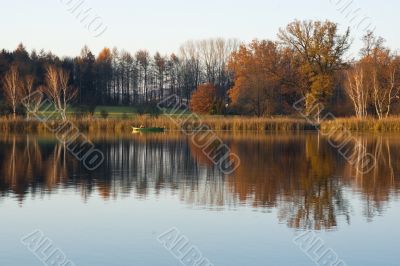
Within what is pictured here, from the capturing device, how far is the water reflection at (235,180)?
50.1ft

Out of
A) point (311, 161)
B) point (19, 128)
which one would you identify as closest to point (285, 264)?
point (311, 161)

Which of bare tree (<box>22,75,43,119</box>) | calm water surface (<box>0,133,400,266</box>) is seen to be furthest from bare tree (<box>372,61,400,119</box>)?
calm water surface (<box>0,133,400,266</box>)

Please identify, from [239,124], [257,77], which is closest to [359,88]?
[257,77]

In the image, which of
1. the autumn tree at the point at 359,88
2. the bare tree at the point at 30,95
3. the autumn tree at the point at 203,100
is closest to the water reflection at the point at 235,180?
the autumn tree at the point at 359,88

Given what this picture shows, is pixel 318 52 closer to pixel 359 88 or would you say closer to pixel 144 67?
pixel 359 88

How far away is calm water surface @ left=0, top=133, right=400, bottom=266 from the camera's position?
35.6 feet

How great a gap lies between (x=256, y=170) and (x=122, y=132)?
Answer: 29710 mm

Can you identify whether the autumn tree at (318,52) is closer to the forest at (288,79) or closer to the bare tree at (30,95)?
the forest at (288,79)

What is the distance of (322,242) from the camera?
11.5 metres

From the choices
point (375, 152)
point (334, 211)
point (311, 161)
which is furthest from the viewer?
point (375, 152)

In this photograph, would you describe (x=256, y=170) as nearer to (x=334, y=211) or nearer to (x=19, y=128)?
(x=334, y=211)

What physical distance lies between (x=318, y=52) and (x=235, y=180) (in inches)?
1684

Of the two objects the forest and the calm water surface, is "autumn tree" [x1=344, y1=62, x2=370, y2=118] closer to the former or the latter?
the forest

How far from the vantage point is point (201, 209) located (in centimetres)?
1475
